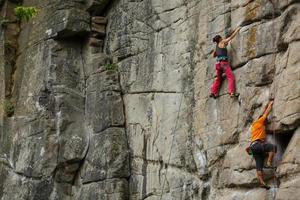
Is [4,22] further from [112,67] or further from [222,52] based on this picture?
[222,52]

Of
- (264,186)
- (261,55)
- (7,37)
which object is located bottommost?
(264,186)

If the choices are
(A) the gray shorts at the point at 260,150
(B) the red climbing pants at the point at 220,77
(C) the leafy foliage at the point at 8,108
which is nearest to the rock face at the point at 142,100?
(C) the leafy foliage at the point at 8,108

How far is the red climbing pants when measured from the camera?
16.9m

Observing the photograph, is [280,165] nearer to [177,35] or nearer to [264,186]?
[264,186]

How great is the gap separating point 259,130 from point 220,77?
259cm

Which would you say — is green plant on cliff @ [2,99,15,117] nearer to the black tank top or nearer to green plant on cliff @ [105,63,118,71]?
green plant on cliff @ [105,63,118,71]

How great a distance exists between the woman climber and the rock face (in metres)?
0.19

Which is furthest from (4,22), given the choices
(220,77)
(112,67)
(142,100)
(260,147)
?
(260,147)

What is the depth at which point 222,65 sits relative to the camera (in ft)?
56.5

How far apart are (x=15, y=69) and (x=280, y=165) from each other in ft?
46.5

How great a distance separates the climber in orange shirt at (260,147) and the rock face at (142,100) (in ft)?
0.77

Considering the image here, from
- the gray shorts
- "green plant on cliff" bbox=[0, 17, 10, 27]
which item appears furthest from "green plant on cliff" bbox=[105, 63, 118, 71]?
the gray shorts

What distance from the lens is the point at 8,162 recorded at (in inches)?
929

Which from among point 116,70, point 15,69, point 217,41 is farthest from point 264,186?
point 15,69
